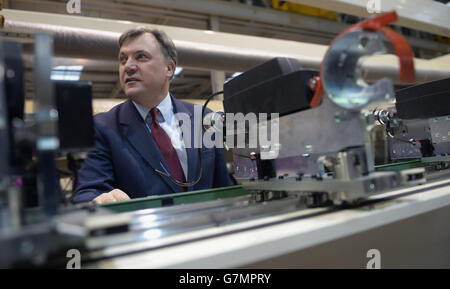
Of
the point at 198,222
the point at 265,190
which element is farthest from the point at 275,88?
the point at 198,222

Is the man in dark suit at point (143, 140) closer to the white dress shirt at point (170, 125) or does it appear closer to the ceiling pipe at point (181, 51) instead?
the white dress shirt at point (170, 125)

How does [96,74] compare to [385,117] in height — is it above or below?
above

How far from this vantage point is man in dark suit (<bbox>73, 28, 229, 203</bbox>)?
1.49m

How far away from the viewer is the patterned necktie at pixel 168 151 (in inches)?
61.8

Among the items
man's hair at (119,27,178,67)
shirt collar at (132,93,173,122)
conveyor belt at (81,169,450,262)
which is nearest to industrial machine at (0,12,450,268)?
conveyor belt at (81,169,450,262)

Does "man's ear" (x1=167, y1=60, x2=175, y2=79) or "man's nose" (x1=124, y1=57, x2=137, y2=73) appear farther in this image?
"man's ear" (x1=167, y1=60, x2=175, y2=79)

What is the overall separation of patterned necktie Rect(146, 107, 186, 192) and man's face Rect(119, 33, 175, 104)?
0.59 feet

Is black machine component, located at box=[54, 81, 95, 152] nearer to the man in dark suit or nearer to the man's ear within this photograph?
the man in dark suit

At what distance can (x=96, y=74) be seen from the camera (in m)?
5.38

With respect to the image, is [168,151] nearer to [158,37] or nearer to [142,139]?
[142,139]

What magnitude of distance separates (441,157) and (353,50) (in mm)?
1097

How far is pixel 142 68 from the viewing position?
159 centimetres

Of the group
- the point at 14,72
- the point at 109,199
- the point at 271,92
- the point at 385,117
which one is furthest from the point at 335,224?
the point at 385,117
